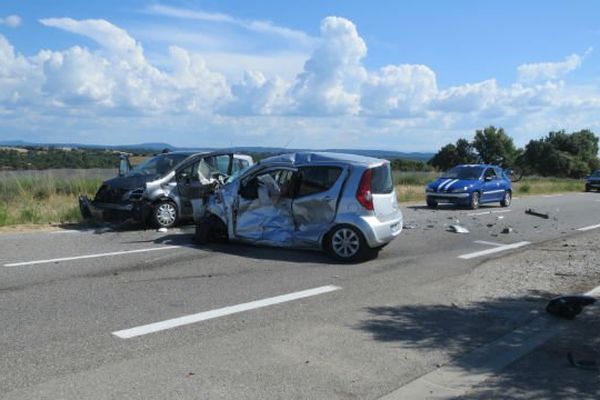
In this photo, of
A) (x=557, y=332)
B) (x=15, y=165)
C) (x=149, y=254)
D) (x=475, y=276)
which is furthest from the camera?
(x=15, y=165)

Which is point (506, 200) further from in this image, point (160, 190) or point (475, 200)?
point (160, 190)

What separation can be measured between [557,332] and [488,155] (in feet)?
283

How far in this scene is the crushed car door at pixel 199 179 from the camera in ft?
41.0

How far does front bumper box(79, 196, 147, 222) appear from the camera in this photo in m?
12.5

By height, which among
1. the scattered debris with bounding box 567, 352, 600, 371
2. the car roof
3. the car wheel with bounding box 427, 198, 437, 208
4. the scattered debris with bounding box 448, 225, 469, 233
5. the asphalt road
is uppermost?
the car roof

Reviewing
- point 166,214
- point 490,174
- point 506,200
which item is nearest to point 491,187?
point 490,174

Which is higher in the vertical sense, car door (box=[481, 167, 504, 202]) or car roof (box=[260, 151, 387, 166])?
car roof (box=[260, 151, 387, 166])

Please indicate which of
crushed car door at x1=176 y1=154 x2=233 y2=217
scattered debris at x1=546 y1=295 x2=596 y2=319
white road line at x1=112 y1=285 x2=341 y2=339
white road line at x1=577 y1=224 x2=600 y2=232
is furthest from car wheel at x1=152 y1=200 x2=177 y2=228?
white road line at x1=577 y1=224 x2=600 y2=232

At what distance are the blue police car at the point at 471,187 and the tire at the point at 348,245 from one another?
12234mm

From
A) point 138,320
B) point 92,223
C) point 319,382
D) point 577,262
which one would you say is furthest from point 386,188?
point 92,223

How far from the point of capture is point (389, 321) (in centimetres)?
623

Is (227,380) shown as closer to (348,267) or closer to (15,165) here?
(348,267)

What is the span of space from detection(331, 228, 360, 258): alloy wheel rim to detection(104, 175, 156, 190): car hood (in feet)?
16.2

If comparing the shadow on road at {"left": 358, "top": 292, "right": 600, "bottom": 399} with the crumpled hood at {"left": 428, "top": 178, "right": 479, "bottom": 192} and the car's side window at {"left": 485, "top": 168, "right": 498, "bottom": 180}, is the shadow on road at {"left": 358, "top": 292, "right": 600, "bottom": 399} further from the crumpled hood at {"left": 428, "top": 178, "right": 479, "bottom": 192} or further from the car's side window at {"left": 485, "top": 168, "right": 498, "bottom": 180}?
the car's side window at {"left": 485, "top": 168, "right": 498, "bottom": 180}
